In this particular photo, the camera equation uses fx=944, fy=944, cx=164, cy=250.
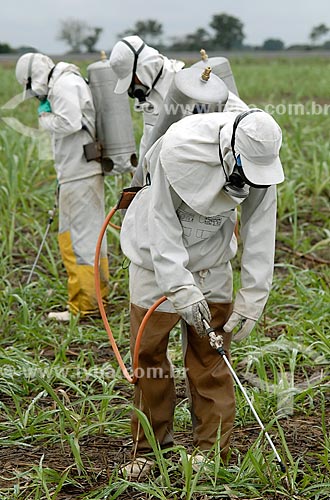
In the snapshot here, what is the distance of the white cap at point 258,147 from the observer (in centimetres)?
281

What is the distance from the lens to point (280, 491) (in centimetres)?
303

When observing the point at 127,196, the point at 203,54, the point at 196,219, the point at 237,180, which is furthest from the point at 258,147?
the point at 203,54

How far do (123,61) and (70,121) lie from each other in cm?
53

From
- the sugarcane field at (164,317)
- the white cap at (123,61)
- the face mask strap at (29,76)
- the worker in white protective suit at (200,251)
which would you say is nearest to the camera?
the worker in white protective suit at (200,251)

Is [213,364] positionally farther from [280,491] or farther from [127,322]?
[127,322]

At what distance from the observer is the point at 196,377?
3.28 m

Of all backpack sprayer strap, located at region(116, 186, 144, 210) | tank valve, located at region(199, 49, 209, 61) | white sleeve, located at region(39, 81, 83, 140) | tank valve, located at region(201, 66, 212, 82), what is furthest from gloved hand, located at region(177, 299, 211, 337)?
white sleeve, located at region(39, 81, 83, 140)

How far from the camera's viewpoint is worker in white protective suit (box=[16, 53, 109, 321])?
5.08 metres

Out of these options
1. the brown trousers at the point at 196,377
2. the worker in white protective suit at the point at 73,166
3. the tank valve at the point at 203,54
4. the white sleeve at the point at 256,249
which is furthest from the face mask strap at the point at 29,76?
the white sleeve at the point at 256,249

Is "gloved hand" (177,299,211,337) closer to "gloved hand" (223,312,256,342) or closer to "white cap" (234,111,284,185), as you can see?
"gloved hand" (223,312,256,342)

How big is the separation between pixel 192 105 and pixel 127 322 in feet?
6.38

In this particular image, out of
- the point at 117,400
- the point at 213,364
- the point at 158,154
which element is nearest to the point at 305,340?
the point at 117,400

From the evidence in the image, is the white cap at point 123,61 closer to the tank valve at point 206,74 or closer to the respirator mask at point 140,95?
the respirator mask at point 140,95

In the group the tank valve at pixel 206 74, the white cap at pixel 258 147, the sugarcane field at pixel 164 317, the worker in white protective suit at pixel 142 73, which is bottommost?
the sugarcane field at pixel 164 317
